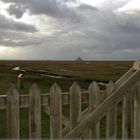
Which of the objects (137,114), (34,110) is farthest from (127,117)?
(34,110)

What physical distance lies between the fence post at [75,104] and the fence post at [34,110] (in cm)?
46

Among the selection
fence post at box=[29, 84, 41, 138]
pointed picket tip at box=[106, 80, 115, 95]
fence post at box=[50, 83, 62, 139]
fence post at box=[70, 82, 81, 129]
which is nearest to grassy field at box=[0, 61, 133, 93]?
pointed picket tip at box=[106, 80, 115, 95]

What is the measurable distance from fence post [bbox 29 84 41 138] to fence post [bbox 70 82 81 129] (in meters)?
0.46

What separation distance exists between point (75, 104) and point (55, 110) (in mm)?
311

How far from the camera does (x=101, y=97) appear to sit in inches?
172

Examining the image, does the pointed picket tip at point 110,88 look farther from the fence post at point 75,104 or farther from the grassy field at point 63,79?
the grassy field at point 63,79

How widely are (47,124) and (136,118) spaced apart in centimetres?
586

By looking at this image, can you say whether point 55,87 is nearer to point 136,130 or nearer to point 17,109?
point 17,109

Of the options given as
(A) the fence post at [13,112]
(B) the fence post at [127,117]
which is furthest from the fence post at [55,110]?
(B) the fence post at [127,117]

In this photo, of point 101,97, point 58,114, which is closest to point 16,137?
point 58,114

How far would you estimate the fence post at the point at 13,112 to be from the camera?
145 inches

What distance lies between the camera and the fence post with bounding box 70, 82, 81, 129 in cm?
413

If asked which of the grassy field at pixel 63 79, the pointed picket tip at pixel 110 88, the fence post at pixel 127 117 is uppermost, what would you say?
the pointed picket tip at pixel 110 88

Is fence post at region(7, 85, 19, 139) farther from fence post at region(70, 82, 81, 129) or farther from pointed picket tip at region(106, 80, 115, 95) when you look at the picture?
pointed picket tip at region(106, 80, 115, 95)
